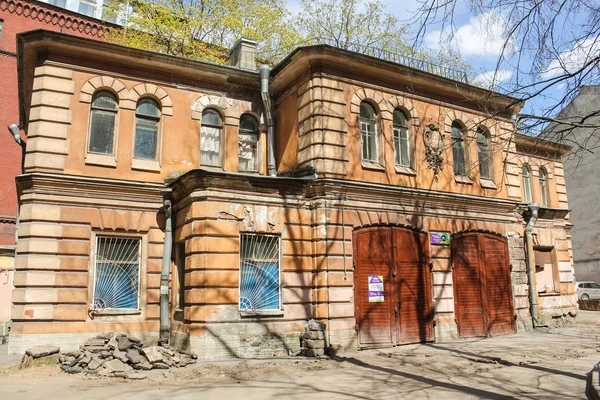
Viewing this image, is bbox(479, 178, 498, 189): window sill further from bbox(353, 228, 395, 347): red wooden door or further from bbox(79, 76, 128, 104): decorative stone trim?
bbox(79, 76, 128, 104): decorative stone trim

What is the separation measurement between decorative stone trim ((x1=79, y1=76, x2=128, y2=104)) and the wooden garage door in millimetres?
10411

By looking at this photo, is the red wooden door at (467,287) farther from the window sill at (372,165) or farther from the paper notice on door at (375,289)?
the window sill at (372,165)

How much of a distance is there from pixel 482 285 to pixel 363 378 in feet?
24.3

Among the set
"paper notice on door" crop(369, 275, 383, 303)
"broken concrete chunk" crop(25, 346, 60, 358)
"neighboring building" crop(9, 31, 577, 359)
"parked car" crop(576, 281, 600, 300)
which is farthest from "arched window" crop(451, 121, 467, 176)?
"parked car" crop(576, 281, 600, 300)

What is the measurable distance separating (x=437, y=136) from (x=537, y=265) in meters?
7.61

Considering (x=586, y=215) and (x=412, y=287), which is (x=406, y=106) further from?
(x=586, y=215)

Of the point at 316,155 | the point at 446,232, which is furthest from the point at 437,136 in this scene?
the point at 316,155

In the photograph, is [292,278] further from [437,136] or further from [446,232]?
[437,136]

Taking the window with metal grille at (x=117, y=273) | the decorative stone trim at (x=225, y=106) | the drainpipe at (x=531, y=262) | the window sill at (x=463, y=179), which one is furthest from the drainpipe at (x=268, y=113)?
the drainpipe at (x=531, y=262)

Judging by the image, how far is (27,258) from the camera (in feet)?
38.0

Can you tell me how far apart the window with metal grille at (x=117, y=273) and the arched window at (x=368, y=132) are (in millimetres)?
6719

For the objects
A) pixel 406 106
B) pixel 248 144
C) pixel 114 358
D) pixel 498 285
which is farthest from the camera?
pixel 498 285

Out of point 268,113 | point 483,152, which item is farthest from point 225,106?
point 483,152

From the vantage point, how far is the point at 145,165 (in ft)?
43.5
